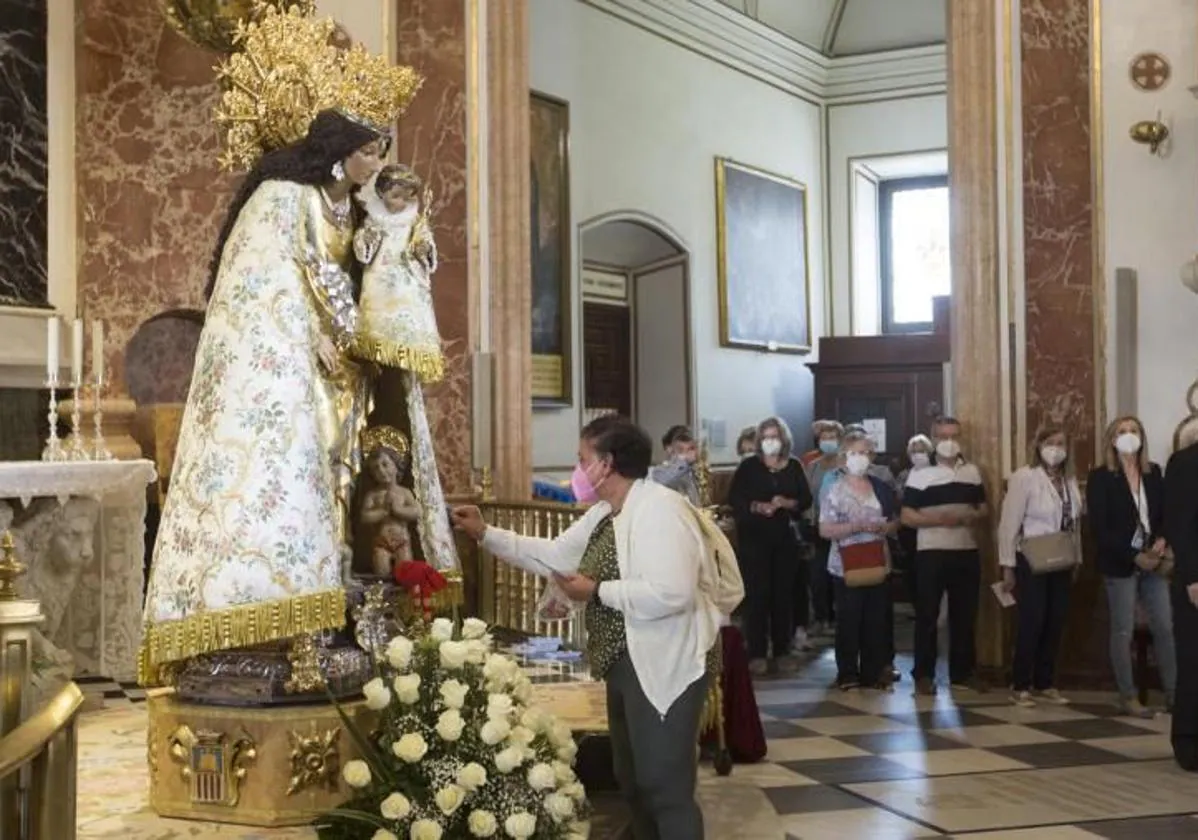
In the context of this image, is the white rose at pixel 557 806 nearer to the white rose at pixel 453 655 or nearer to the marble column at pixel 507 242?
the white rose at pixel 453 655

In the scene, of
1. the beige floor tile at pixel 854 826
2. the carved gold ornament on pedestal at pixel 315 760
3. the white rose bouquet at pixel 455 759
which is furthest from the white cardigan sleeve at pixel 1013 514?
the carved gold ornament on pedestal at pixel 315 760

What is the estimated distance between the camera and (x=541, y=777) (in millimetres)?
4102

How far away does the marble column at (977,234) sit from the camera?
9883 millimetres

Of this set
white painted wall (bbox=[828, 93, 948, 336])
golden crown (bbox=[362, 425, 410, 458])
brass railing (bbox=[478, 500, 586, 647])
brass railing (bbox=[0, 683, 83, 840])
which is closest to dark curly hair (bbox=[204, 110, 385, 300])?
golden crown (bbox=[362, 425, 410, 458])

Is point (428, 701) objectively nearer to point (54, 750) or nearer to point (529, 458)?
point (54, 750)

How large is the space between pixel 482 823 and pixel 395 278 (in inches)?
85.3

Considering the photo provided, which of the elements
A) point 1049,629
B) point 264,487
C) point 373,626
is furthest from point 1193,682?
point 264,487

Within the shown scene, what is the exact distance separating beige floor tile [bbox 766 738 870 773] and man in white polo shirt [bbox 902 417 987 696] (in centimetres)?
166

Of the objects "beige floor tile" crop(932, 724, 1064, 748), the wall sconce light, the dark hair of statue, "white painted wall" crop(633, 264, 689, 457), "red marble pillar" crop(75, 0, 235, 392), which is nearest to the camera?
the dark hair of statue

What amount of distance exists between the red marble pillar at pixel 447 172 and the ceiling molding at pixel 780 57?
12.2 ft

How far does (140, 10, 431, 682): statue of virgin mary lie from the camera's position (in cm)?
474

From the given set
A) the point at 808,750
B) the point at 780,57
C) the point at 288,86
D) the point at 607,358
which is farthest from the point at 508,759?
the point at 780,57

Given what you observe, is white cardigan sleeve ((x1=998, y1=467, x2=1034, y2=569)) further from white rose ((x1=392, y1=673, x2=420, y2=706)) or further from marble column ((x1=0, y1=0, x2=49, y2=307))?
marble column ((x1=0, y1=0, x2=49, y2=307))

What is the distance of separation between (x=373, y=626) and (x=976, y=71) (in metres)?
6.73
